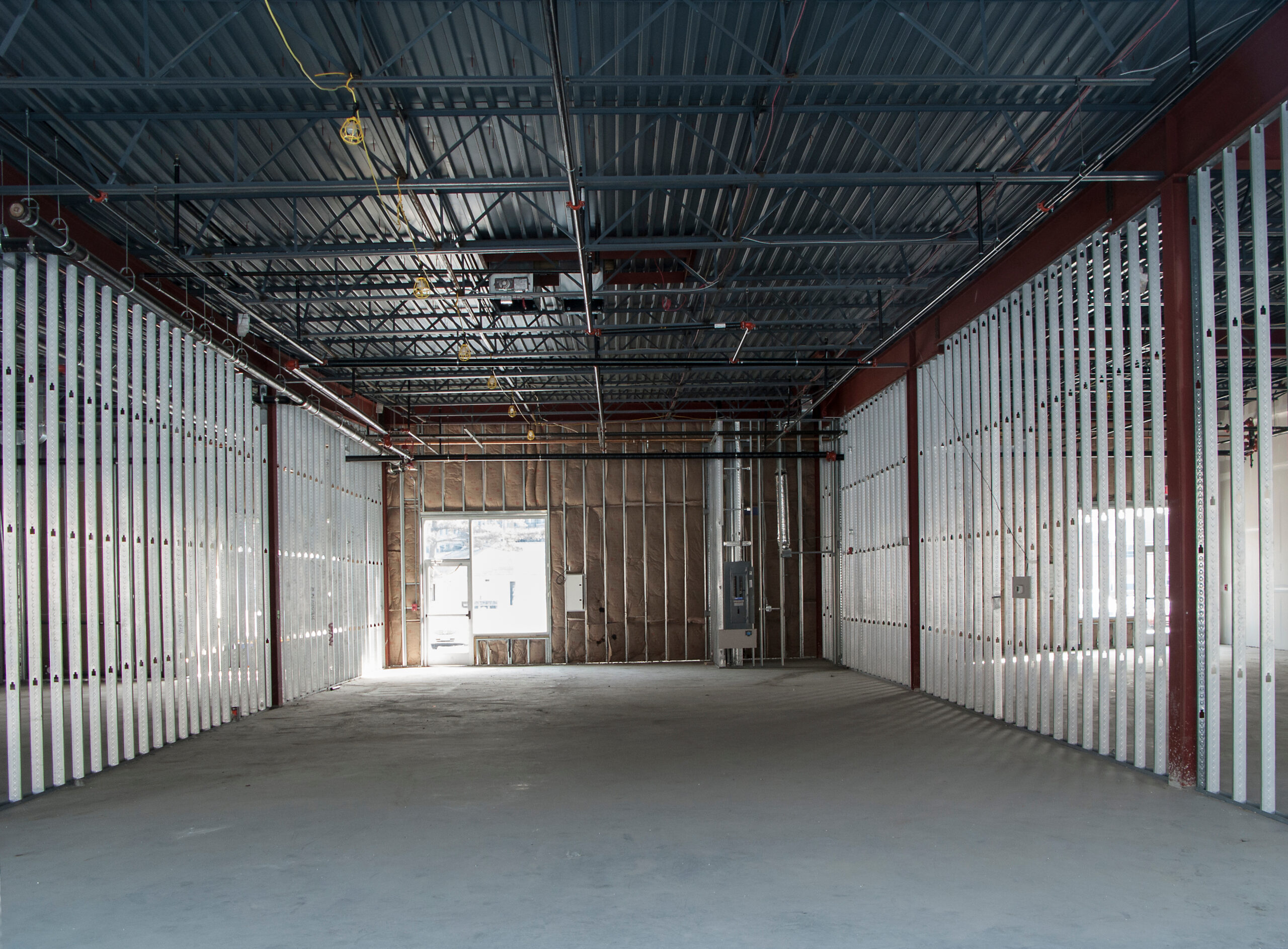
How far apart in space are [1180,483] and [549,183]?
21.3 feet

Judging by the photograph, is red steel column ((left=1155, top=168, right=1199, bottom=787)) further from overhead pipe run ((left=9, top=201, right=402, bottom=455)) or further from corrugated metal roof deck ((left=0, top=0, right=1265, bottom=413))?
overhead pipe run ((left=9, top=201, right=402, bottom=455))

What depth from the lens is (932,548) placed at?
49.4 feet

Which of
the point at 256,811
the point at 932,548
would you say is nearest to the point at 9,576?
the point at 256,811

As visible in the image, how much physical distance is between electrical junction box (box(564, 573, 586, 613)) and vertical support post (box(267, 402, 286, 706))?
8.50 metres

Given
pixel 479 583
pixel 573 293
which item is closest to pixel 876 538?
pixel 573 293

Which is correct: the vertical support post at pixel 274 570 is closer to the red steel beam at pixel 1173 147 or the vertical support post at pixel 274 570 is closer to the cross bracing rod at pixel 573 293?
the cross bracing rod at pixel 573 293

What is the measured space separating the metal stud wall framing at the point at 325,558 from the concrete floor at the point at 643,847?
5.15 metres

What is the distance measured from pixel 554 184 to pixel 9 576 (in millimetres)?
6320

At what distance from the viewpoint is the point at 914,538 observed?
1602 cm

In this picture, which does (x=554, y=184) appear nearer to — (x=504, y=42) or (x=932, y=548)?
(x=504, y=42)

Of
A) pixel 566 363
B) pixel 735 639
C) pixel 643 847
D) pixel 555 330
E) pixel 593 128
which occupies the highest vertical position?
pixel 593 128

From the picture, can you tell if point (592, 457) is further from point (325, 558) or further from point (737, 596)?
point (325, 558)

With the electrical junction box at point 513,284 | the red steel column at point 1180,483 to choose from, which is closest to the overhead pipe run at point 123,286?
the electrical junction box at point 513,284

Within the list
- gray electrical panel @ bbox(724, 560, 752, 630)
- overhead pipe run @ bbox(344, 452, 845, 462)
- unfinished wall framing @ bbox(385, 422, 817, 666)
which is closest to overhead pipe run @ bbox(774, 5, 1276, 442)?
overhead pipe run @ bbox(344, 452, 845, 462)
